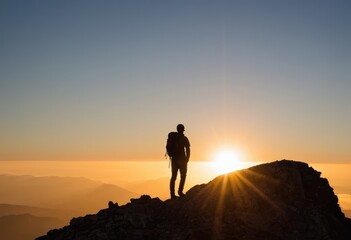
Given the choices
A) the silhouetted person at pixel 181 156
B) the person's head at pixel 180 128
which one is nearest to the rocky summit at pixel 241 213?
the silhouetted person at pixel 181 156

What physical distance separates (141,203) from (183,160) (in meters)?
3.80

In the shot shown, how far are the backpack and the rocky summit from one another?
274 cm

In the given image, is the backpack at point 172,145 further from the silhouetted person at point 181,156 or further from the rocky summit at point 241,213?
the rocky summit at point 241,213

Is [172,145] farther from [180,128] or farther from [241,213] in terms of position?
[241,213]

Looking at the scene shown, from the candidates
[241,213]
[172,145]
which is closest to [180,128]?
[172,145]

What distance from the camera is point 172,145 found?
21.4m

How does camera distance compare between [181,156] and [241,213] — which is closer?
[241,213]

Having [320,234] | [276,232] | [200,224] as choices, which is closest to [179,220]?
[200,224]

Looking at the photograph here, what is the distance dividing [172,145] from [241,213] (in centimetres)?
614

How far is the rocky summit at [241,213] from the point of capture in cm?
1672

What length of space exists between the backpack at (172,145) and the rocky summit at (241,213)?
2.74m

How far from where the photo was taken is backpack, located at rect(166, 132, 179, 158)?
21266 mm

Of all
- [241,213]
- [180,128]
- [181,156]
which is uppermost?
[180,128]

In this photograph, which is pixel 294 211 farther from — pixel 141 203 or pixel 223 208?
pixel 141 203
